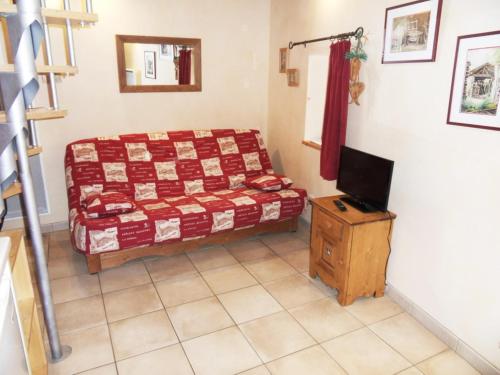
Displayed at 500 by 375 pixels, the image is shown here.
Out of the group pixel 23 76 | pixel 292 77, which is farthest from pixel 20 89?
pixel 292 77

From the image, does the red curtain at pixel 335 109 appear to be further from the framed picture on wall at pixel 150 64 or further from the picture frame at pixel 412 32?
the framed picture on wall at pixel 150 64

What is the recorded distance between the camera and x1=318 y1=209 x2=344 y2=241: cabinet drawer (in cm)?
248

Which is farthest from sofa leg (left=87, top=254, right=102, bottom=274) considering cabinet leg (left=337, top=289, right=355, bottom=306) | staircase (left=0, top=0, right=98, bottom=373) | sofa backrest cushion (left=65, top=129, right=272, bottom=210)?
cabinet leg (left=337, top=289, right=355, bottom=306)

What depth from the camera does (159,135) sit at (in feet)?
12.1

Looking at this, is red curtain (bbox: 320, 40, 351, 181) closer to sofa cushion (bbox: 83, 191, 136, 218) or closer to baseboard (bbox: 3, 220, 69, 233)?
sofa cushion (bbox: 83, 191, 136, 218)

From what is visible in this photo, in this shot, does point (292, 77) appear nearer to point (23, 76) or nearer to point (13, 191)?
point (23, 76)

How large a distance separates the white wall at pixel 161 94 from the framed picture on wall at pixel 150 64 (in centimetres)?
18

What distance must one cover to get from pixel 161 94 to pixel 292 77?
4.39ft

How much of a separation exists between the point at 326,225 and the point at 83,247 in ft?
5.75

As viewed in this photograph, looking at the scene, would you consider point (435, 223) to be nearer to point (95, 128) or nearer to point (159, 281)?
point (159, 281)

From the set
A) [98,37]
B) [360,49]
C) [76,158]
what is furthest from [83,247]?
[360,49]

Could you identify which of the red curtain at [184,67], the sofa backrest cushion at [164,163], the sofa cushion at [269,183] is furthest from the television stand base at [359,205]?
the red curtain at [184,67]

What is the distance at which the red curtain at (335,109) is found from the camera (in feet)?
9.04

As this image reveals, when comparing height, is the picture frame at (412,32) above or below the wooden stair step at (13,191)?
above
